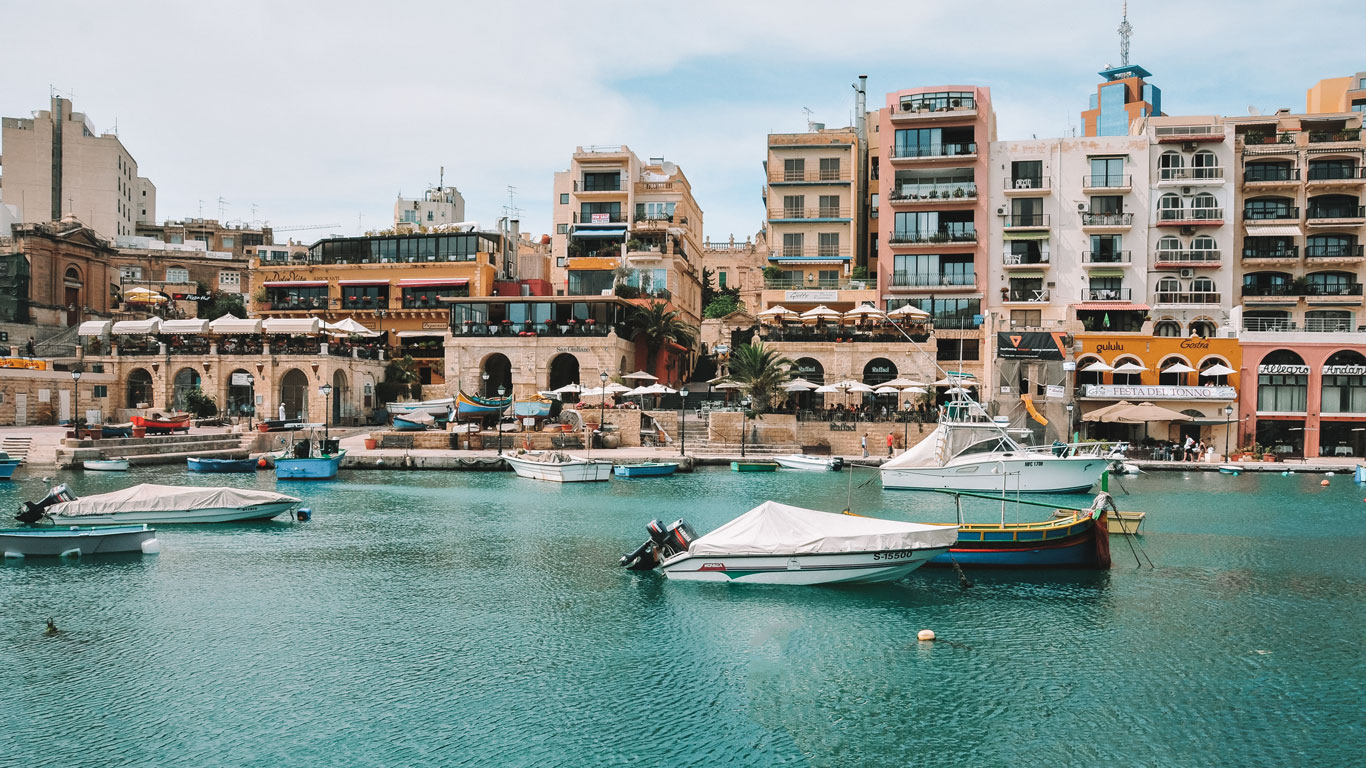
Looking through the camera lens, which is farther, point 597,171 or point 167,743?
point 597,171

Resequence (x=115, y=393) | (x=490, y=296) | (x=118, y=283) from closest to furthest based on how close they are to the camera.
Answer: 1. (x=115, y=393)
2. (x=490, y=296)
3. (x=118, y=283)

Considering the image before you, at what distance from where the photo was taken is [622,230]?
66562 millimetres

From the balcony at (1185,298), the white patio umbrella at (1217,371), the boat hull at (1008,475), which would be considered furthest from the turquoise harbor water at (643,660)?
the balcony at (1185,298)

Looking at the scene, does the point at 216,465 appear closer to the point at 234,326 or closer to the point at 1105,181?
the point at 234,326

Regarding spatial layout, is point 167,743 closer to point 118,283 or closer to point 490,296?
point 490,296

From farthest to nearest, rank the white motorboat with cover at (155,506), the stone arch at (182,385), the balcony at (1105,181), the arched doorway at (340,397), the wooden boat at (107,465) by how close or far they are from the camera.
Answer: the balcony at (1105,181), the stone arch at (182,385), the arched doorway at (340,397), the wooden boat at (107,465), the white motorboat with cover at (155,506)

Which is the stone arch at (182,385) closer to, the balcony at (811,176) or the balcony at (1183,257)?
the balcony at (811,176)

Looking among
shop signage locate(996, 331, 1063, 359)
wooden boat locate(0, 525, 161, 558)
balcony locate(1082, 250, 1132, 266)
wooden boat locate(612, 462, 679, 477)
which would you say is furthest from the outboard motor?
balcony locate(1082, 250, 1132, 266)

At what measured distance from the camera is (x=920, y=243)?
59312mm

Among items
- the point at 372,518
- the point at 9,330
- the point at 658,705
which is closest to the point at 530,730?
the point at 658,705

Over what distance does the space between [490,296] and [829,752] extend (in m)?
52.6

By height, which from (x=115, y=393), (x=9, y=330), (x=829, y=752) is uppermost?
(x=9, y=330)

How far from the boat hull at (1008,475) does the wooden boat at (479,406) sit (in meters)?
22.6

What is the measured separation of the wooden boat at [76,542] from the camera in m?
24.5
